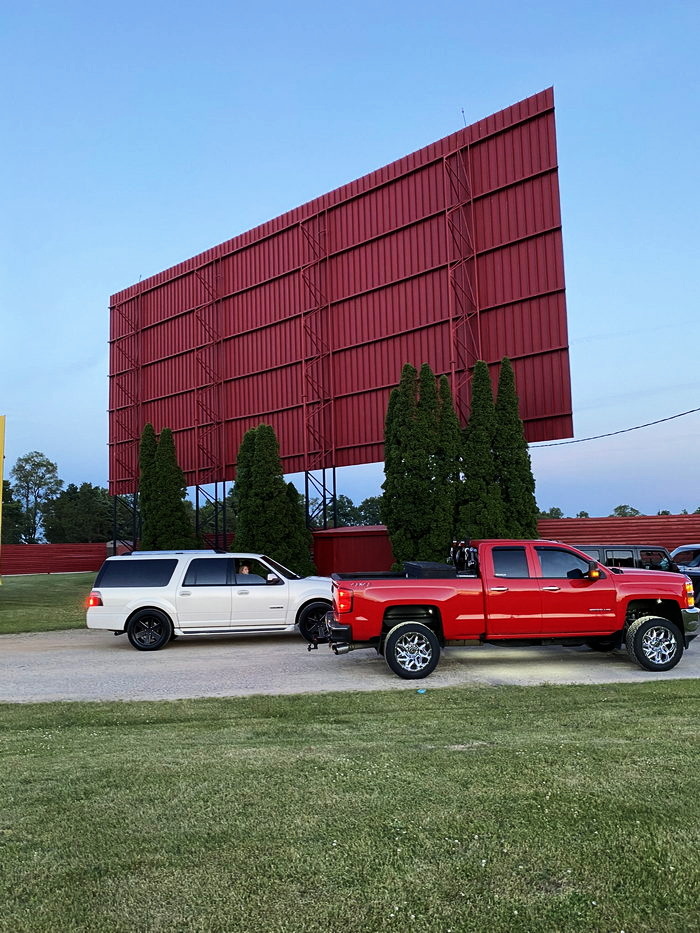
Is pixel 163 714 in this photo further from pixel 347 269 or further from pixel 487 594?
pixel 347 269

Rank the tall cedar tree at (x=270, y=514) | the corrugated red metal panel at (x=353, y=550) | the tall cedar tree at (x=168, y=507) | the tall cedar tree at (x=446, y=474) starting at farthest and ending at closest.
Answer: the tall cedar tree at (x=168, y=507), the corrugated red metal panel at (x=353, y=550), the tall cedar tree at (x=270, y=514), the tall cedar tree at (x=446, y=474)

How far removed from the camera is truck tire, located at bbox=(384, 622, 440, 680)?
1154 cm

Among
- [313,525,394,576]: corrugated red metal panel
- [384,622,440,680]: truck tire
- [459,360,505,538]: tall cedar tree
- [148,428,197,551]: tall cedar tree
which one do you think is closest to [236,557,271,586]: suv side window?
[384,622,440,680]: truck tire

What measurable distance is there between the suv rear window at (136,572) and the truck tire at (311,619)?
2813 mm

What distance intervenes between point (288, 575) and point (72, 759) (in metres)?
10.2

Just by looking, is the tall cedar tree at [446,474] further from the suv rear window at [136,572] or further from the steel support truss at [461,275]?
the suv rear window at [136,572]

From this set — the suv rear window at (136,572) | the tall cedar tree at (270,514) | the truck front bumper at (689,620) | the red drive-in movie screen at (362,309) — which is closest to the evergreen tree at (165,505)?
the red drive-in movie screen at (362,309)

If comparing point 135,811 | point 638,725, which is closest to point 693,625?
point 638,725

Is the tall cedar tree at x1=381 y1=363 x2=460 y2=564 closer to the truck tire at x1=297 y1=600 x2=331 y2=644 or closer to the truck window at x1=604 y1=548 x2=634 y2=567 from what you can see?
the truck window at x1=604 y1=548 x2=634 y2=567

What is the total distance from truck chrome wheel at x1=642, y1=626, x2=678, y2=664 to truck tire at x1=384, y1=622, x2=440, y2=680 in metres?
3.37

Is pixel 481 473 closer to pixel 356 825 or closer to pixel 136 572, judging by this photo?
pixel 136 572

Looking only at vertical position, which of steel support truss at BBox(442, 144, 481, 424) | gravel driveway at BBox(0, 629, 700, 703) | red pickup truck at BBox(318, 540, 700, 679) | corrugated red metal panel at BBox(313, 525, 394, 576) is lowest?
gravel driveway at BBox(0, 629, 700, 703)

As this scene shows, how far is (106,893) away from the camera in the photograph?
3975mm

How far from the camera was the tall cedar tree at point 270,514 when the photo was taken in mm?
31391
